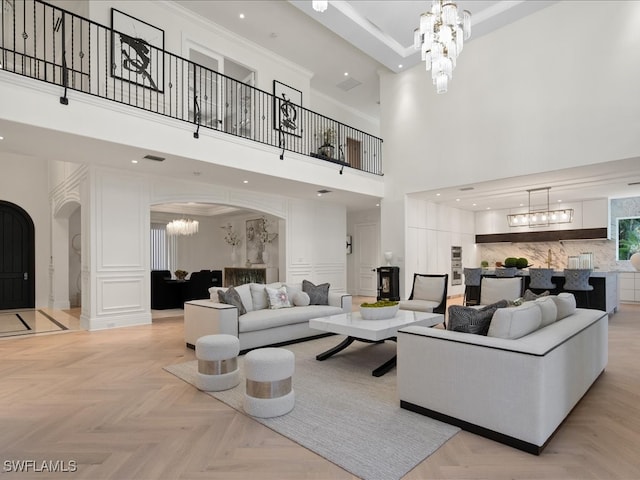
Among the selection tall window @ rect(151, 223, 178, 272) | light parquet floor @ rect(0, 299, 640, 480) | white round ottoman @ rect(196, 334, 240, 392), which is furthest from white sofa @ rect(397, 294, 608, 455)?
tall window @ rect(151, 223, 178, 272)

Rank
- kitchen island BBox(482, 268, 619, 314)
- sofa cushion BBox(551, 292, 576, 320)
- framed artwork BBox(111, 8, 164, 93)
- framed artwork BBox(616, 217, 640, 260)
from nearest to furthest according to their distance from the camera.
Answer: sofa cushion BBox(551, 292, 576, 320), framed artwork BBox(111, 8, 164, 93), kitchen island BBox(482, 268, 619, 314), framed artwork BBox(616, 217, 640, 260)

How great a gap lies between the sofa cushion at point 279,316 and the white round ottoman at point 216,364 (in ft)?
3.51

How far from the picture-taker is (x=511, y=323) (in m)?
2.54

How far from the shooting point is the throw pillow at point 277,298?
17.1ft

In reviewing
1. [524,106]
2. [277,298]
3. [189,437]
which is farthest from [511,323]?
[524,106]

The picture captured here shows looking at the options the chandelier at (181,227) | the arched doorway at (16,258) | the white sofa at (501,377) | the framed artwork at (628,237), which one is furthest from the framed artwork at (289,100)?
the framed artwork at (628,237)

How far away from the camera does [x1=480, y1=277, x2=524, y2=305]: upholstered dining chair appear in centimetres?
599

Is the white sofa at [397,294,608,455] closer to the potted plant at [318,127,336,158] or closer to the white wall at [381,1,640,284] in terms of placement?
the white wall at [381,1,640,284]

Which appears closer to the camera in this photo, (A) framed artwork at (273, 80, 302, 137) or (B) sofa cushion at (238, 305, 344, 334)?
(B) sofa cushion at (238, 305, 344, 334)

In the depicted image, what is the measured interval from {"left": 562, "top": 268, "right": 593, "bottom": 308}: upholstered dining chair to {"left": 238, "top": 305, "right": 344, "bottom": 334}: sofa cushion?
461 centimetres

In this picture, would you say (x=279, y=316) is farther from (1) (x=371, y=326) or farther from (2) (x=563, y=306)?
(2) (x=563, y=306)

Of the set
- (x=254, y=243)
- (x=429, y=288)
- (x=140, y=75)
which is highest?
(x=140, y=75)
